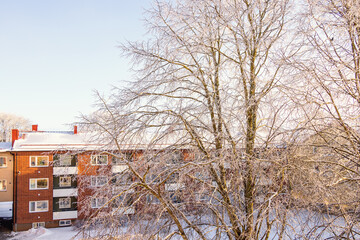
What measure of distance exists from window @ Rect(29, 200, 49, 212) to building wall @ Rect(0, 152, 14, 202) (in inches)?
139

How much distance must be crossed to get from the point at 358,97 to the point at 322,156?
1.43 metres

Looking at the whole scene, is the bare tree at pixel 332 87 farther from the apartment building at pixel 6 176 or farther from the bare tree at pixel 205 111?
the apartment building at pixel 6 176

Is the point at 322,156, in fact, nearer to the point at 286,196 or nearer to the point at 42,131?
the point at 286,196

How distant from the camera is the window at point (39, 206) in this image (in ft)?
76.5

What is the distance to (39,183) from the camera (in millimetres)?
23641

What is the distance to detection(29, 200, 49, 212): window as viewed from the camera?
23312 mm

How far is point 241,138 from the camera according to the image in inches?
193

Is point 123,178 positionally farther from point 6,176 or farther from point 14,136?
point 6,176

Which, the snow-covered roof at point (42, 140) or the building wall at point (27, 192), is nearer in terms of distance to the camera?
the building wall at point (27, 192)

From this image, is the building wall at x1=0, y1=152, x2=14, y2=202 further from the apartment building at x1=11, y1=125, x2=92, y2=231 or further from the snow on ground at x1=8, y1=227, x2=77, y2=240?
the snow on ground at x1=8, y1=227, x2=77, y2=240

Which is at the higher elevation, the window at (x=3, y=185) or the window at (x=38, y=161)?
the window at (x=38, y=161)

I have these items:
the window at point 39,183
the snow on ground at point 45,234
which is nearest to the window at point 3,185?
the window at point 39,183

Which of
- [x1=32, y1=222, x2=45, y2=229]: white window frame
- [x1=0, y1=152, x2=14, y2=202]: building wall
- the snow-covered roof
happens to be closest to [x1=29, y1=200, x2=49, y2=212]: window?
[x1=32, y1=222, x2=45, y2=229]: white window frame

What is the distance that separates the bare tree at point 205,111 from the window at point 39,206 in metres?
20.8
